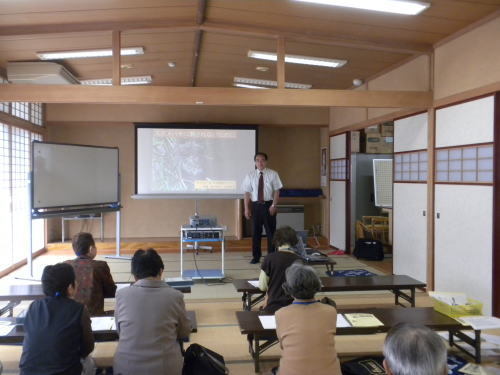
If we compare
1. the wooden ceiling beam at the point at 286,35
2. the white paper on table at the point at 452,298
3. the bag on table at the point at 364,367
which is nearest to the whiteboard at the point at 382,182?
the wooden ceiling beam at the point at 286,35

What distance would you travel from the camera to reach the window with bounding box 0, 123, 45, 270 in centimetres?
562

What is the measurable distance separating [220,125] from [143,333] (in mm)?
5618

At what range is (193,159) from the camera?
7477 millimetres

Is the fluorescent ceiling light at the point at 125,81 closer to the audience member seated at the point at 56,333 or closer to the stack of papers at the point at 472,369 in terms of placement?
the audience member seated at the point at 56,333

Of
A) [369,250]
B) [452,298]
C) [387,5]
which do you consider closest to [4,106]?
[387,5]

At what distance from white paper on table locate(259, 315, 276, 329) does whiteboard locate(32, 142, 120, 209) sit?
337 cm

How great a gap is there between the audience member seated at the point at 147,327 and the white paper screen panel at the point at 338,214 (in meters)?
5.35

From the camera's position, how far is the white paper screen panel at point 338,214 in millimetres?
7297

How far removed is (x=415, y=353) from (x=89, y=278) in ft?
7.32

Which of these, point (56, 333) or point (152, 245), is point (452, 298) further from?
point (152, 245)

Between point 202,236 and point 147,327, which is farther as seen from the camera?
point 202,236

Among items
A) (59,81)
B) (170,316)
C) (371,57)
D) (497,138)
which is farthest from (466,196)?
(59,81)

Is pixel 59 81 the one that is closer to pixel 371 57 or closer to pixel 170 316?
pixel 371 57

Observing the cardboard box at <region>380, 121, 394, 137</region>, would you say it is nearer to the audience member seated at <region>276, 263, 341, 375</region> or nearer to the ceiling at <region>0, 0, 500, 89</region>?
the ceiling at <region>0, 0, 500, 89</region>
